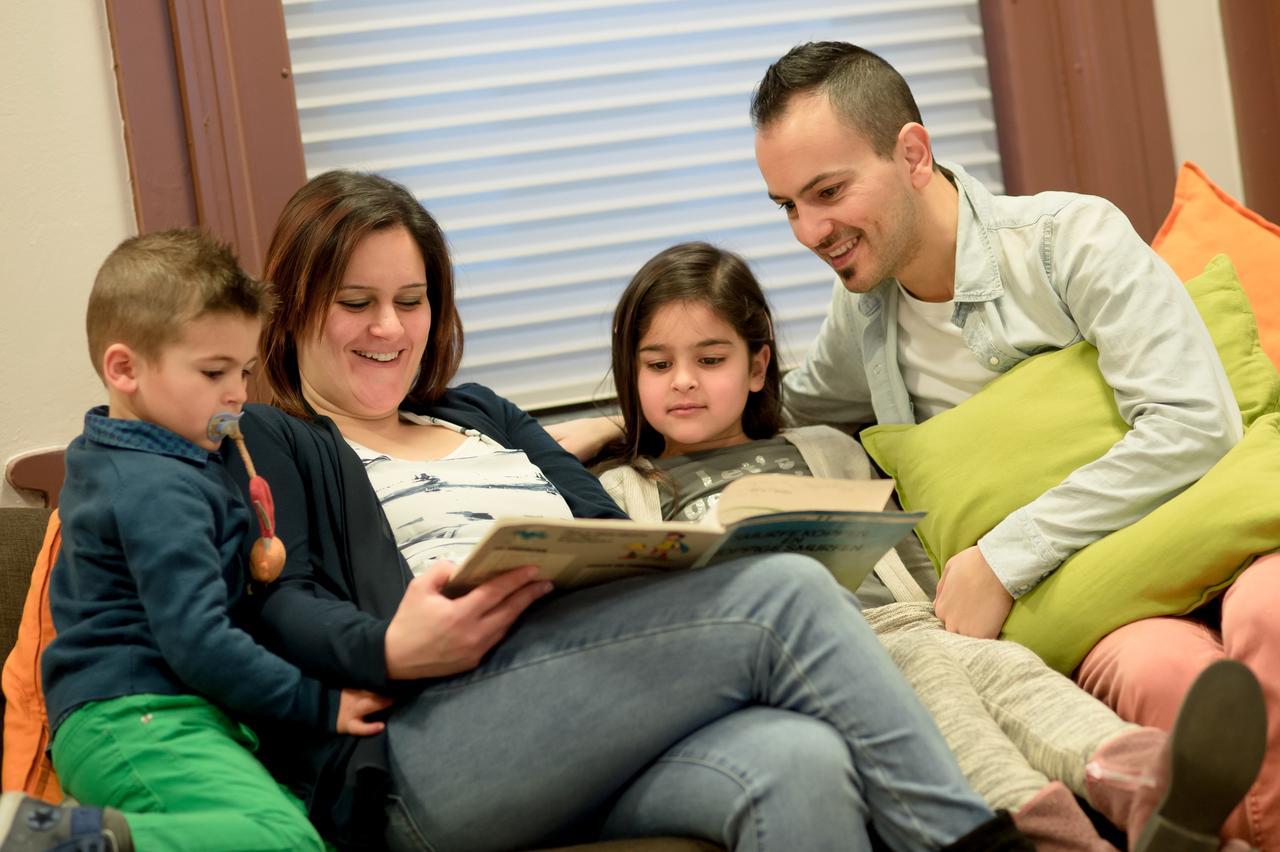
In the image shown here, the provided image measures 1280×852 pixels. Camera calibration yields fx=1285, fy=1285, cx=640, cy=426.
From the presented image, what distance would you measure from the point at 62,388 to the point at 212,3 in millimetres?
762

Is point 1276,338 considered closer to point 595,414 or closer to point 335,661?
point 595,414

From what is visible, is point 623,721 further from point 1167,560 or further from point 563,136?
point 563,136

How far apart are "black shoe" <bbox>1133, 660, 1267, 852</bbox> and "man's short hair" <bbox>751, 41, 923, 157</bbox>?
114 cm

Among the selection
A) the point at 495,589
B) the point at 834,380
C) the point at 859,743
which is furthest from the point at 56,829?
the point at 834,380

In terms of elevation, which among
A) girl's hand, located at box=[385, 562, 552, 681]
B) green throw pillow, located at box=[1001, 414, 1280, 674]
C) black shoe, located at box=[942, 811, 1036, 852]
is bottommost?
black shoe, located at box=[942, 811, 1036, 852]

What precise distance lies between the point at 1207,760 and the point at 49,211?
6.73 ft

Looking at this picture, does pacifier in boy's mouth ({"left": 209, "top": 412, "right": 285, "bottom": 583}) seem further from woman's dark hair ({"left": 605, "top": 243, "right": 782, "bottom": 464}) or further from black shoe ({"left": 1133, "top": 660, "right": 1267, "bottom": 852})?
black shoe ({"left": 1133, "top": 660, "right": 1267, "bottom": 852})

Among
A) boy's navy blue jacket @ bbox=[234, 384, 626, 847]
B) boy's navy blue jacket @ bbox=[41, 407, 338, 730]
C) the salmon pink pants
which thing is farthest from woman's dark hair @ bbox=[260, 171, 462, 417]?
the salmon pink pants

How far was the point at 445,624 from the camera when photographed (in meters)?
1.44

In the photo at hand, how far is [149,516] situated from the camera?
1438mm

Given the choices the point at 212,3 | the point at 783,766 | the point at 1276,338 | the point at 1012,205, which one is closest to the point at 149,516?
the point at 783,766

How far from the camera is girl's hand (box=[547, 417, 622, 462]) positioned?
2.32 metres

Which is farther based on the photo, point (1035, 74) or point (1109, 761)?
point (1035, 74)

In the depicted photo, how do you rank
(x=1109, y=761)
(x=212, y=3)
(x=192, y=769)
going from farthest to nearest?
(x=212, y=3) → (x=1109, y=761) → (x=192, y=769)
